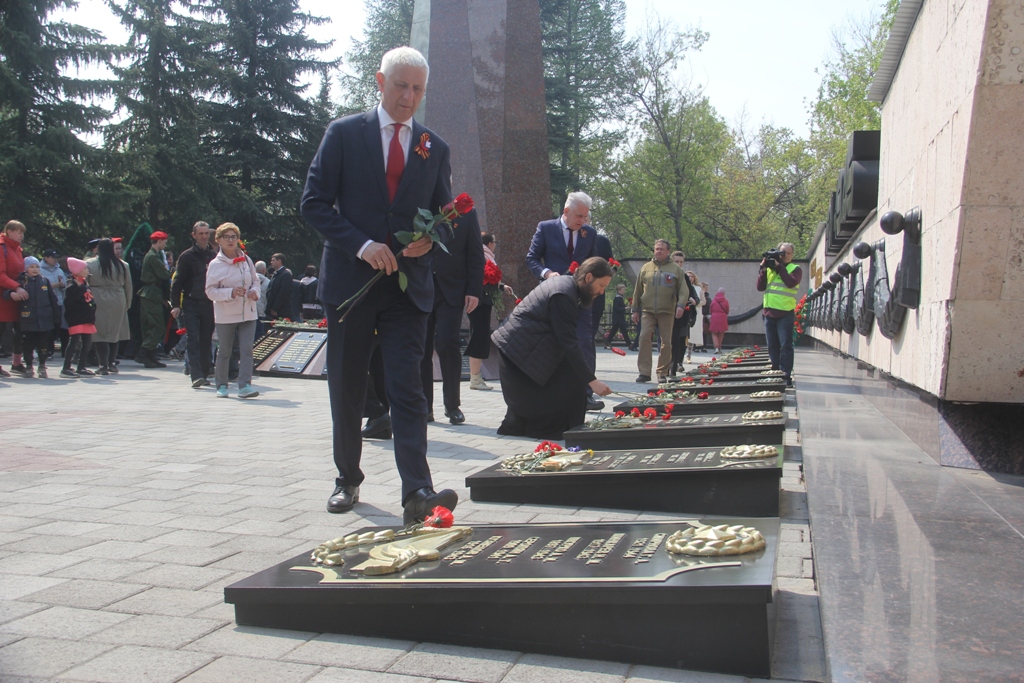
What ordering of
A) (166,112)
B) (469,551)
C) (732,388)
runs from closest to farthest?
(469,551), (732,388), (166,112)

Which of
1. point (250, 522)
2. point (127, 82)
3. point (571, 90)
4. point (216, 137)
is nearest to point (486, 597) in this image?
point (250, 522)

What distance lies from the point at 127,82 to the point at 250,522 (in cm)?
2772

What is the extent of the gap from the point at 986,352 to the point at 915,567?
2.29 m

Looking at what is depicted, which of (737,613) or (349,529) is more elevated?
(737,613)

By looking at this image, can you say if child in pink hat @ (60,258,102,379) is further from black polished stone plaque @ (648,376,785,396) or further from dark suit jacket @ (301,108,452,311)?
dark suit jacket @ (301,108,452,311)

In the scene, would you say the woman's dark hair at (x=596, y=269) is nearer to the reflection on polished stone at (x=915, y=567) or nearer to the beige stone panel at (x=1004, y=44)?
the reflection on polished stone at (x=915, y=567)

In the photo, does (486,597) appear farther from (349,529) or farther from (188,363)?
(188,363)

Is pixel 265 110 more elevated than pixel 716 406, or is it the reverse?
pixel 265 110

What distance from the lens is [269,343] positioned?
45.6ft

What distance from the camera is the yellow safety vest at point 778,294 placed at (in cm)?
1115

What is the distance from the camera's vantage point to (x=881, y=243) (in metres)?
8.86

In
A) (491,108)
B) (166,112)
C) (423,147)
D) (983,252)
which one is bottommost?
(983,252)

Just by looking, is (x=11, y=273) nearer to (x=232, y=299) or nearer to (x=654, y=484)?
(x=232, y=299)

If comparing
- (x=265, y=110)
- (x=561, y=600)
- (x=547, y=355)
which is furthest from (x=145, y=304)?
(x=265, y=110)
